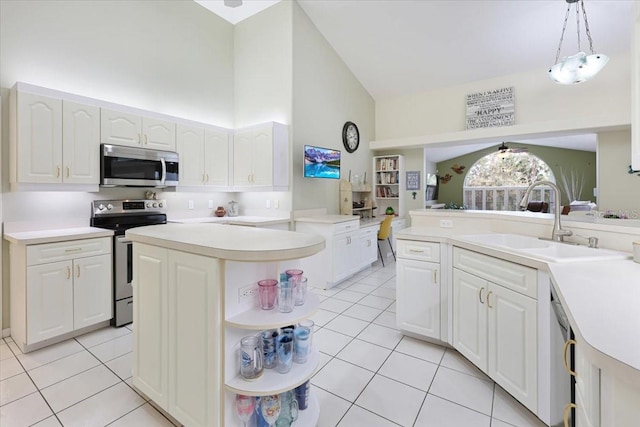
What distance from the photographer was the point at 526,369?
1.58 meters

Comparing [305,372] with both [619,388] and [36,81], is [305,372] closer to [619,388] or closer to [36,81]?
[619,388]

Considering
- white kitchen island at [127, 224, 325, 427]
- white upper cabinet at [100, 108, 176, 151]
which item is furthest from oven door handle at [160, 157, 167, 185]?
white kitchen island at [127, 224, 325, 427]

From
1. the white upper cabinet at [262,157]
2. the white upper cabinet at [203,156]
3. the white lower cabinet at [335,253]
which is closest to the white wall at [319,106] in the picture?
the white upper cabinet at [262,157]

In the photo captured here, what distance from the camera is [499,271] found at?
1.75 metres

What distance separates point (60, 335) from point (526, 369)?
3.41 m

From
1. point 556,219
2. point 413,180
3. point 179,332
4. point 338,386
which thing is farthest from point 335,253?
point 413,180

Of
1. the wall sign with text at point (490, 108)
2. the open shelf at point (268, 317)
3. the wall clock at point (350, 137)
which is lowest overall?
the open shelf at point (268, 317)

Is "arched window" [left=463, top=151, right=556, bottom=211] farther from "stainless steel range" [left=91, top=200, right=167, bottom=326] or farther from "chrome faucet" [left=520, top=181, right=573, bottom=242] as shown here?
"stainless steel range" [left=91, top=200, right=167, bottom=326]

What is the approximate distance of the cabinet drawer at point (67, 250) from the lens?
7.51 ft

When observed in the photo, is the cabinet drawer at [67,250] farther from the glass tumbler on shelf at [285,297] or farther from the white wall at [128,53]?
the glass tumbler on shelf at [285,297]

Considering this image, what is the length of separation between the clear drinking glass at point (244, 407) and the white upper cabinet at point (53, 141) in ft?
8.44

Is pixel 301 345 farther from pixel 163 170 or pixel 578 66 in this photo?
pixel 578 66

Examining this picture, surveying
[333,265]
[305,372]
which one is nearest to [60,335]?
[305,372]

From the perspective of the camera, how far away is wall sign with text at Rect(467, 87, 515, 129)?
4.89 metres
